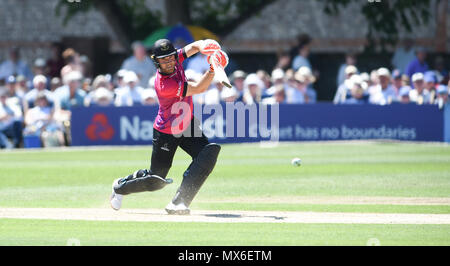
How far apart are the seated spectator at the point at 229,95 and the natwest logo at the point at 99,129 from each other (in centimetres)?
245

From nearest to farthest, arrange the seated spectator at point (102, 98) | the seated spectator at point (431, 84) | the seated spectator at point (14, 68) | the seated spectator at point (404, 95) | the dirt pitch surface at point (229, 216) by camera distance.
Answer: the dirt pitch surface at point (229, 216)
the seated spectator at point (102, 98)
the seated spectator at point (404, 95)
the seated spectator at point (431, 84)
the seated spectator at point (14, 68)

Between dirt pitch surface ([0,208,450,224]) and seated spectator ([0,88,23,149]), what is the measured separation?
10.2 meters

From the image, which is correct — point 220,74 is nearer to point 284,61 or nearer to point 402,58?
point 284,61

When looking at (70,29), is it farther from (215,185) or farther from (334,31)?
(215,185)

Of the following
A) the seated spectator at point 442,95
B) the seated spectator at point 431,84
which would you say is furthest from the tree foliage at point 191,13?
the seated spectator at point 442,95

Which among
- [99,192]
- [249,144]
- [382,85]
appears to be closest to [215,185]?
[99,192]

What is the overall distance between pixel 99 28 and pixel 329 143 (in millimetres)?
13901

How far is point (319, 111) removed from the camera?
21891 mm

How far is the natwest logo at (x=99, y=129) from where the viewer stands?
71.0ft

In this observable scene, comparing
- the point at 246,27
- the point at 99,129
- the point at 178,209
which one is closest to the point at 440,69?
the point at 246,27

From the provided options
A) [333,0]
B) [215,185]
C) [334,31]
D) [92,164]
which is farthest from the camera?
[334,31]

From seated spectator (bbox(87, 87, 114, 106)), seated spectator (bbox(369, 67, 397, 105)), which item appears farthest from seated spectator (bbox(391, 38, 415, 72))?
seated spectator (bbox(87, 87, 114, 106))

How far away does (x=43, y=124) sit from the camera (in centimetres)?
2131

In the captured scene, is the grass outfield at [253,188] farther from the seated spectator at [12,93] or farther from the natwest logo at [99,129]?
the seated spectator at [12,93]
